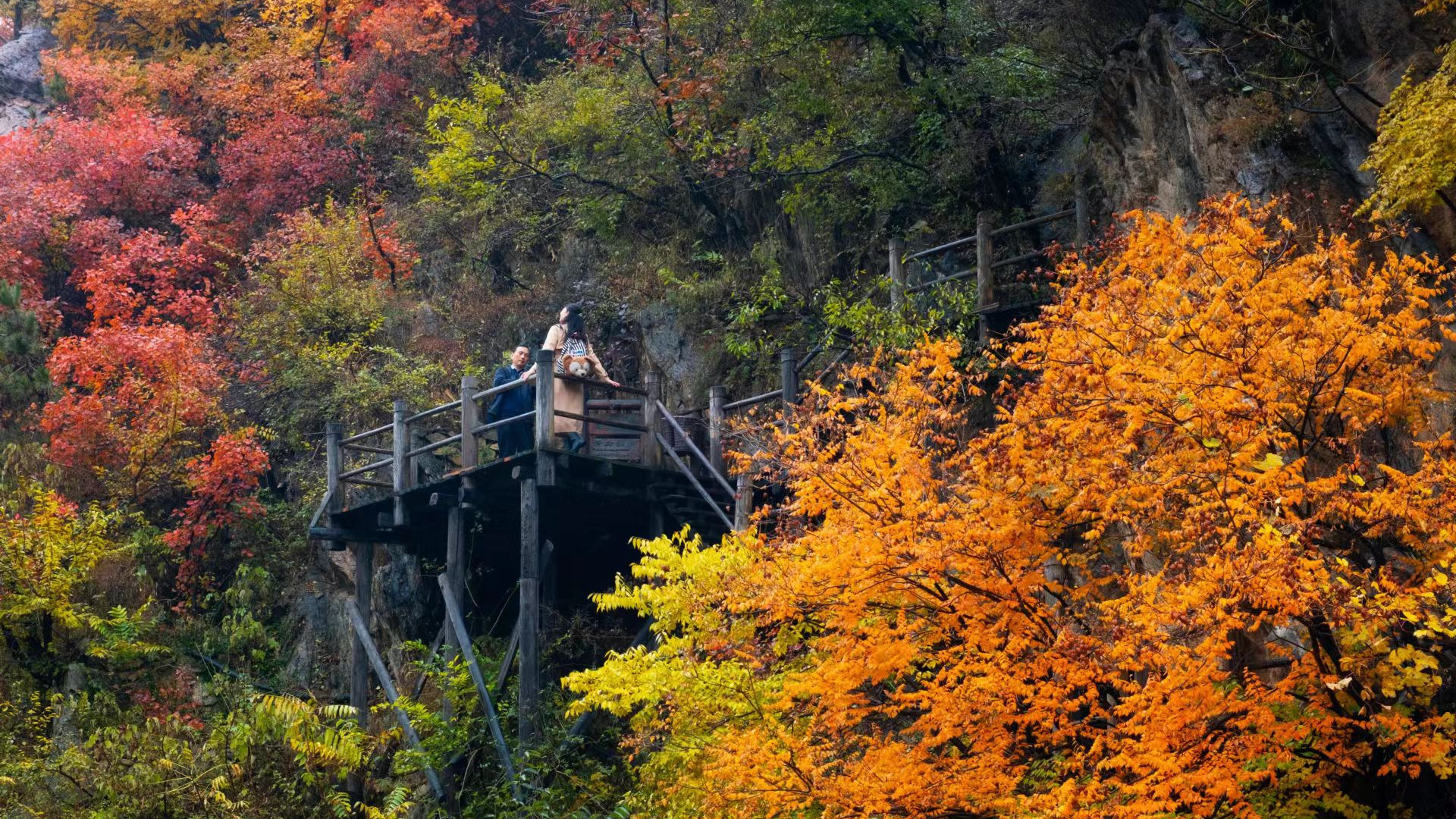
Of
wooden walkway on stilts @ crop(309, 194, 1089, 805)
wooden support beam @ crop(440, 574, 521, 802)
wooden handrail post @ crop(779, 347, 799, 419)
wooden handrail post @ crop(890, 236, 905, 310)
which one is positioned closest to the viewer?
wooden support beam @ crop(440, 574, 521, 802)

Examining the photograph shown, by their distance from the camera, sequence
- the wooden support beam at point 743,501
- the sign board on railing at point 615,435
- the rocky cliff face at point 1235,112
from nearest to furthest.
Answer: the rocky cliff face at point 1235,112 → the wooden support beam at point 743,501 → the sign board on railing at point 615,435

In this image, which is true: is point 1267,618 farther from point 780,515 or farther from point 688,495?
point 688,495

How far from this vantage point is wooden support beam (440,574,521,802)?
621 inches

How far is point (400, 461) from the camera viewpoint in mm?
18438

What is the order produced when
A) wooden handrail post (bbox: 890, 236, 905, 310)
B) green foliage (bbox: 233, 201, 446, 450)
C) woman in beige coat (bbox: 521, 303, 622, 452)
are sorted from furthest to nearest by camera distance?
1. green foliage (bbox: 233, 201, 446, 450)
2. wooden handrail post (bbox: 890, 236, 905, 310)
3. woman in beige coat (bbox: 521, 303, 622, 452)

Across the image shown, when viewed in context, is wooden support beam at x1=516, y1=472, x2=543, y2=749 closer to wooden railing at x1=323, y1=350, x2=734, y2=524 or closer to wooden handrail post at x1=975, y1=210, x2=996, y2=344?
wooden railing at x1=323, y1=350, x2=734, y2=524

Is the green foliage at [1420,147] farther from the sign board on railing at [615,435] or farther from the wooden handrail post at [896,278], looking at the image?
the sign board on railing at [615,435]

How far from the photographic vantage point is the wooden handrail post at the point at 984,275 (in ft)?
53.6

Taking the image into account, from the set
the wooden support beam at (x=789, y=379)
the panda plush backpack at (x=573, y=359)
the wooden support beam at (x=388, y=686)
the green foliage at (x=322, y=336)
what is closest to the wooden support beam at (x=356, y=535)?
the wooden support beam at (x=388, y=686)

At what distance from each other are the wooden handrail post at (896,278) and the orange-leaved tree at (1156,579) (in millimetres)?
5127

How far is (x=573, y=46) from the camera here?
2805 cm

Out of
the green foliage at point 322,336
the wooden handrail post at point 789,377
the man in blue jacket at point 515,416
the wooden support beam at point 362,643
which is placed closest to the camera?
the wooden handrail post at point 789,377

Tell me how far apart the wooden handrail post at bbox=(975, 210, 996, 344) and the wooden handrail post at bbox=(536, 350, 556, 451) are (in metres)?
4.80

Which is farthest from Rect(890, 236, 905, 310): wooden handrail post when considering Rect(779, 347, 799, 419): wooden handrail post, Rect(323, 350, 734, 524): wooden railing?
Rect(323, 350, 734, 524): wooden railing
